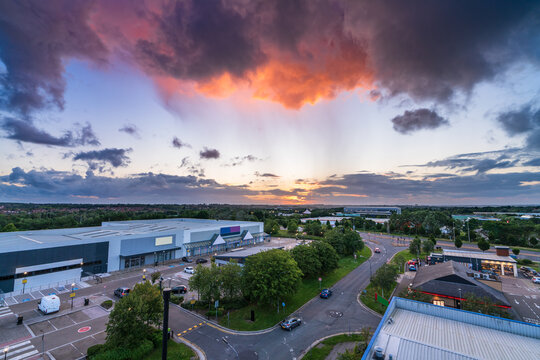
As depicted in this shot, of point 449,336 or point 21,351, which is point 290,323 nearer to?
point 449,336

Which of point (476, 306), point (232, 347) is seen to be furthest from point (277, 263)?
point (476, 306)

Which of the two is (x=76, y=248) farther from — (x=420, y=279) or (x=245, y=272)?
(x=420, y=279)

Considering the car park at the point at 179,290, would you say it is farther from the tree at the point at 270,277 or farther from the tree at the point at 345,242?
the tree at the point at 345,242

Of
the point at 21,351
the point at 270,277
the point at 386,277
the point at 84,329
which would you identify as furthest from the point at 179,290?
the point at 386,277

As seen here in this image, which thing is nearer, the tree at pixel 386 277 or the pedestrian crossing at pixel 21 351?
the pedestrian crossing at pixel 21 351

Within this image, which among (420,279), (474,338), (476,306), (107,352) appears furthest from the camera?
(420,279)

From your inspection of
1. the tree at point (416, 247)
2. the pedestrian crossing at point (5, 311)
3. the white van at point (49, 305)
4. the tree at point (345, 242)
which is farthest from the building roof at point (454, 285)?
the pedestrian crossing at point (5, 311)
